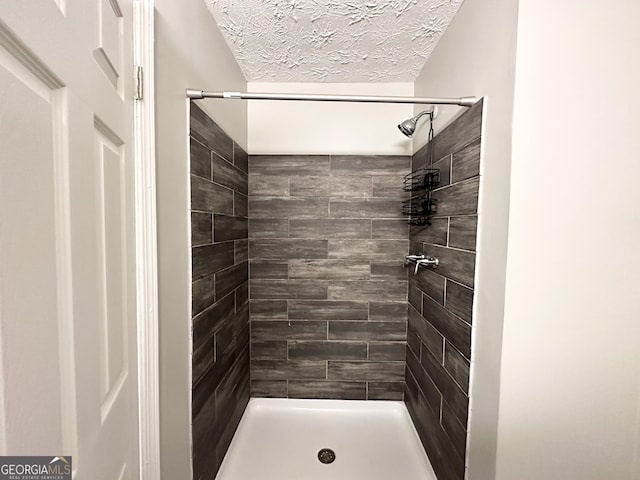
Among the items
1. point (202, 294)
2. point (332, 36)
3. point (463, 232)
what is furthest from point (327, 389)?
point (332, 36)

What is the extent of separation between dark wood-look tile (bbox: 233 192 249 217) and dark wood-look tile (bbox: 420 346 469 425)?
56.9 inches

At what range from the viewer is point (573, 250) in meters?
0.97

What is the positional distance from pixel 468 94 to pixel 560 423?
4.24ft

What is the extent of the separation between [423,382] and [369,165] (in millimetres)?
1475

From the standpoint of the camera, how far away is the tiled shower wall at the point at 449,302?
1221 millimetres

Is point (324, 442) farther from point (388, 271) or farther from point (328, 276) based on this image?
point (388, 271)

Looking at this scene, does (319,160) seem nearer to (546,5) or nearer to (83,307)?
(546,5)

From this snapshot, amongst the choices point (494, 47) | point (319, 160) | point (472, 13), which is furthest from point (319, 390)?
point (472, 13)

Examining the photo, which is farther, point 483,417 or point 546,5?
point 483,417

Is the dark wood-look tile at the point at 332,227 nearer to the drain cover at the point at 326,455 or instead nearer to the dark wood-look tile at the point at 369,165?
the dark wood-look tile at the point at 369,165

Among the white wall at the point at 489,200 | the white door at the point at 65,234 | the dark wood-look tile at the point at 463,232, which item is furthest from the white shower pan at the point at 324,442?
the dark wood-look tile at the point at 463,232

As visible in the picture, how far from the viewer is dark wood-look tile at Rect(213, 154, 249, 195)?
1.51 metres

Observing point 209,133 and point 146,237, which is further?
point 209,133

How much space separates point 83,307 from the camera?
0.57m
